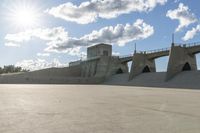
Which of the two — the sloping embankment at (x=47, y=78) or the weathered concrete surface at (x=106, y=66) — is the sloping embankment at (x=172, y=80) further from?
the weathered concrete surface at (x=106, y=66)

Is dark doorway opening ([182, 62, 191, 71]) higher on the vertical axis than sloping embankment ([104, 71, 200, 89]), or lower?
higher

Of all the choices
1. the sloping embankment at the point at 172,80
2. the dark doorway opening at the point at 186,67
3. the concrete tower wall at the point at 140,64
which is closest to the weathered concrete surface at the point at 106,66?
the concrete tower wall at the point at 140,64

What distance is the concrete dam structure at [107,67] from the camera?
68.2 m

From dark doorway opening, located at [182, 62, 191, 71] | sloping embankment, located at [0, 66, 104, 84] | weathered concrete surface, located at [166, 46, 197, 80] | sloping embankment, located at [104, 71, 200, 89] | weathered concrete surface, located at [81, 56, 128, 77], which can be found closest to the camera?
sloping embankment, located at [104, 71, 200, 89]

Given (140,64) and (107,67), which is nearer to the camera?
(140,64)

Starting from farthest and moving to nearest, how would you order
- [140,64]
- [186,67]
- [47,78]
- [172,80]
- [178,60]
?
[140,64] → [47,78] → [186,67] → [178,60] → [172,80]

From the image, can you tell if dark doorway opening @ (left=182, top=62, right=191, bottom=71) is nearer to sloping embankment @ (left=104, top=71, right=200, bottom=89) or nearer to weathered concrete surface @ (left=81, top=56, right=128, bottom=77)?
sloping embankment @ (left=104, top=71, right=200, bottom=89)

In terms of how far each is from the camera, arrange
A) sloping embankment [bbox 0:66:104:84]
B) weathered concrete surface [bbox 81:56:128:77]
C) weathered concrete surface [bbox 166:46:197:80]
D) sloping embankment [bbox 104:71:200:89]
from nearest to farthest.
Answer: sloping embankment [bbox 104:71:200:89], weathered concrete surface [bbox 166:46:197:80], sloping embankment [bbox 0:66:104:84], weathered concrete surface [bbox 81:56:128:77]

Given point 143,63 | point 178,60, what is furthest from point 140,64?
point 178,60

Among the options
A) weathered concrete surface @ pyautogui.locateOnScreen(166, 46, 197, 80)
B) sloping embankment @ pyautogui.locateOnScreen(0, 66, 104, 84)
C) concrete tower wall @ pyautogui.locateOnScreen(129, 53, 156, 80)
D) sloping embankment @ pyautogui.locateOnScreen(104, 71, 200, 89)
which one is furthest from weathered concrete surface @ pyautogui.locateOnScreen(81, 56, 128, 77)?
weathered concrete surface @ pyautogui.locateOnScreen(166, 46, 197, 80)

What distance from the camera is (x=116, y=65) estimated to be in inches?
3883

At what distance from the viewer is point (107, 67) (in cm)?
→ 9962

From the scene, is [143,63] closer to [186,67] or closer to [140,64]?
[140,64]

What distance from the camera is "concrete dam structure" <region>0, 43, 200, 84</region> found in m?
68.2
